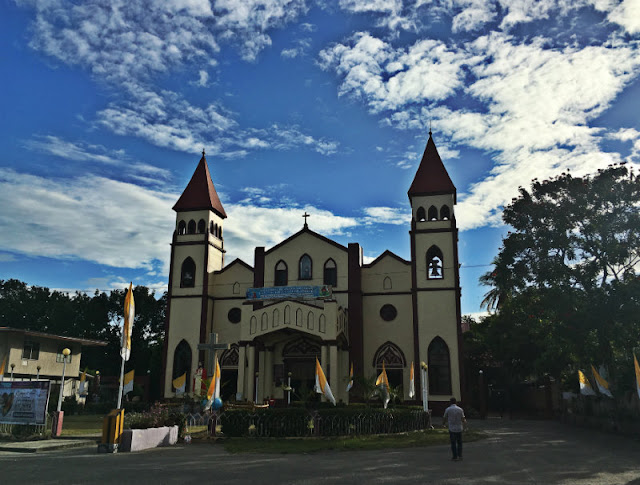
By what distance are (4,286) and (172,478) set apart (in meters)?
54.8

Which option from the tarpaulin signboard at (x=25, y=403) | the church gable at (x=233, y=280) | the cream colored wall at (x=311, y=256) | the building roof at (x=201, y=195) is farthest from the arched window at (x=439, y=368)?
the tarpaulin signboard at (x=25, y=403)

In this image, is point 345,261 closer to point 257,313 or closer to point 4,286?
point 257,313

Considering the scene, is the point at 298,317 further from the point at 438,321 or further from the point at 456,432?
the point at 456,432

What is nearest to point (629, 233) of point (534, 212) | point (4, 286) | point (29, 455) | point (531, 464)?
point (534, 212)

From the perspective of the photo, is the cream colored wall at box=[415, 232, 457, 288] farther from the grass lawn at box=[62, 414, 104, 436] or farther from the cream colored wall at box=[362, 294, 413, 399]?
the grass lawn at box=[62, 414, 104, 436]

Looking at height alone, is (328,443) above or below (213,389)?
below

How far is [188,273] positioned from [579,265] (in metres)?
24.4

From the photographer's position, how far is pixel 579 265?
2391 centimetres

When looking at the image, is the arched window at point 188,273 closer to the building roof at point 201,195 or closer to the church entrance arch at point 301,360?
the building roof at point 201,195

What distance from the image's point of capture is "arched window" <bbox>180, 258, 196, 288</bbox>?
3694cm

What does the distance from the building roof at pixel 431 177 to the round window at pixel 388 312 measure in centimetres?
724

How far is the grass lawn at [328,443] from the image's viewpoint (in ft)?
49.6

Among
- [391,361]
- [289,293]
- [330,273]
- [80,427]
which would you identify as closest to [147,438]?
[80,427]

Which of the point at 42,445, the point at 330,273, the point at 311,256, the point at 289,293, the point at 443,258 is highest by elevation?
the point at 311,256
